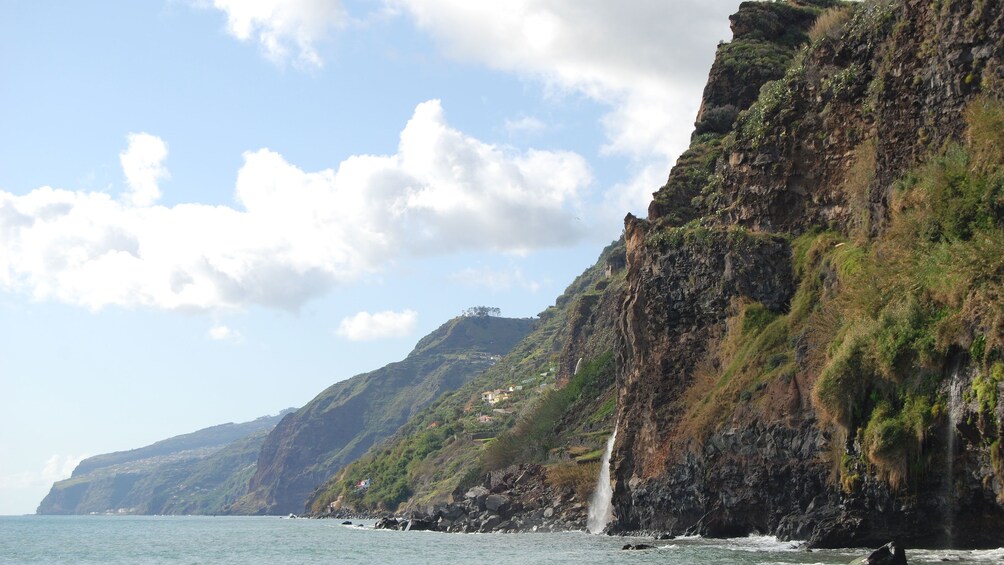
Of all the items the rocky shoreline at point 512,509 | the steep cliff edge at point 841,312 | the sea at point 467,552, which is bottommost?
the sea at point 467,552

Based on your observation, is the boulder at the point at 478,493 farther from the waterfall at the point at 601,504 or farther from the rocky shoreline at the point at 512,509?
the waterfall at the point at 601,504

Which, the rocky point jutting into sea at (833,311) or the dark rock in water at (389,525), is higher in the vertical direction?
the rocky point jutting into sea at (833,311)

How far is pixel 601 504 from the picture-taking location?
89.6m

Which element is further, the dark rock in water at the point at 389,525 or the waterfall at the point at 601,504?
the dark rock in water at the point at 389,525

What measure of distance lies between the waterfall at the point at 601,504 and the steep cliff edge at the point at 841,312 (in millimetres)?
7517

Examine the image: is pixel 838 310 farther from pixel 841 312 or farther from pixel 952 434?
pixel 952 434

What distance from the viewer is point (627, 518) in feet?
254

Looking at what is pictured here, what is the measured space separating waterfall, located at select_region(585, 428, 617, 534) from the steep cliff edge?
752 cm

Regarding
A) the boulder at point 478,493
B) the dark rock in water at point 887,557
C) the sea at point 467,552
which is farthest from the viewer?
the boulder at point 478,493

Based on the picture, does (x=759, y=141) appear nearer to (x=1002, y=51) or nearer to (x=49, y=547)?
(x=1002, y=51)

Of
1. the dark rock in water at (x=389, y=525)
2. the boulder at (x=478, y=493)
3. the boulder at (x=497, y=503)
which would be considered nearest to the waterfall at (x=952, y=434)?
the boulder at (x=497, y=503)

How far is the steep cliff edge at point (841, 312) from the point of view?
44.2 metres

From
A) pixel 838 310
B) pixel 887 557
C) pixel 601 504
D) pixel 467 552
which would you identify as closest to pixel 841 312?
pixel 838 310

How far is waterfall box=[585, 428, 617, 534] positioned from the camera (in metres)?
87.0
